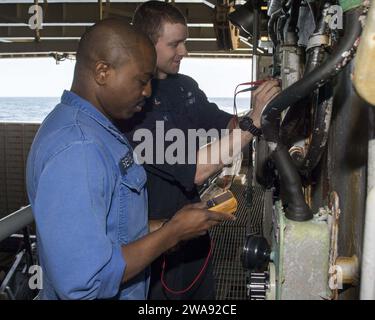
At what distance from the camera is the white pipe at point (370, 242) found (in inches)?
26.5

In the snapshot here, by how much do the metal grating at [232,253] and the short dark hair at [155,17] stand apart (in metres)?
1.57

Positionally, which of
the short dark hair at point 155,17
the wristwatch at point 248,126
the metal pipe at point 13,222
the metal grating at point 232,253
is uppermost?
the short dark hair at point 155,17

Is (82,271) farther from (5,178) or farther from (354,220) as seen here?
(5,178)

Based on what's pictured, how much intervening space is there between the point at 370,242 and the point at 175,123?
1.28 m

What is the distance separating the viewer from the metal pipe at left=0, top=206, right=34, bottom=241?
1550mm

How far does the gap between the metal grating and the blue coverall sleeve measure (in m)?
1.96

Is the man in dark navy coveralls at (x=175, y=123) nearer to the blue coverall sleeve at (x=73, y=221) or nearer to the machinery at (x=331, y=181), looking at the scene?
the machinery at (x=331, y=181)

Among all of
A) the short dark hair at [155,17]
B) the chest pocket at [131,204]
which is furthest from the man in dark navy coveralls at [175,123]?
the chest pocket at [131,204]

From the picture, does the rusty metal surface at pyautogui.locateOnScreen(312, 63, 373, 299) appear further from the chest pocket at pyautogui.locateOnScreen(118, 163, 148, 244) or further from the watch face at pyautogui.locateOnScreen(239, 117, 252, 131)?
the chest pocket at pyautogui.locateOnScreen(118, 163, 148, 244)

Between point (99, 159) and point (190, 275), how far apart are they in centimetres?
119

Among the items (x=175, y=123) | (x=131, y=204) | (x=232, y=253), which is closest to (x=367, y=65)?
(x=131, y=204)

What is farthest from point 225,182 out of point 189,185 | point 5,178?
point 5,178

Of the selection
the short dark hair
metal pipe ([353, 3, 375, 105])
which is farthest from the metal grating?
metal pipe ([353, 3, 375, 105])

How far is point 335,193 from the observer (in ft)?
3.75
